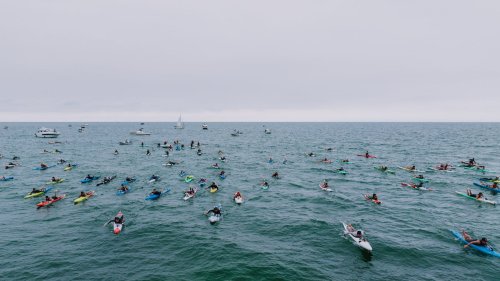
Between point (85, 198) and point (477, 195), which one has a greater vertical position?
point (477, 195)

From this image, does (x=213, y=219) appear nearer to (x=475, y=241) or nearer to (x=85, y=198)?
(x=85, y=198)

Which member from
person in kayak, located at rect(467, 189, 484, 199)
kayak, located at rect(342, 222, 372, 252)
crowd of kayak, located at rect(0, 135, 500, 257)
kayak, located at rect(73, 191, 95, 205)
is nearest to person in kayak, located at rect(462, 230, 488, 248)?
crowd of kayak, located at rect(0, 135, 500, 257)

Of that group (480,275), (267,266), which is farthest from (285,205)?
(480,275)

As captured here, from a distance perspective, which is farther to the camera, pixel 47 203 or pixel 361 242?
pixel 47 203

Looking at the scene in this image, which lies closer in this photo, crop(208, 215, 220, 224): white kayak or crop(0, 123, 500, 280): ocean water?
crop(0, 123, 500, 280): ocean water

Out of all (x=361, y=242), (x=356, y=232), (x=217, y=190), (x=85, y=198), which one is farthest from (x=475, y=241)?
(x=85, y=198)

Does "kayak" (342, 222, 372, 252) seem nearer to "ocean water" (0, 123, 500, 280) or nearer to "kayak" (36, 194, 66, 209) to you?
"ocean water" (0, 123, 500, 280)

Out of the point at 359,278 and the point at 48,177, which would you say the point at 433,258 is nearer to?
the point at 359,278

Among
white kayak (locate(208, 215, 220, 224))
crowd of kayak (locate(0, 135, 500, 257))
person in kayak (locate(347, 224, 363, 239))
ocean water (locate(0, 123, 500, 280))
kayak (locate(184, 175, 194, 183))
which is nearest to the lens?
ocean water (locate(0, 123, 500, 280))

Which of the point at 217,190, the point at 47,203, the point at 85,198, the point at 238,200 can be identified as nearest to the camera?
the point at 47,203

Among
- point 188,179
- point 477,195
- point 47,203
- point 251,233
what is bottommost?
point 251,233

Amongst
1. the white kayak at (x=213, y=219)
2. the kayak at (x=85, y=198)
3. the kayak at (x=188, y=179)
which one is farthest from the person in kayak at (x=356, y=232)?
the kayak at (x=85, y=198)
